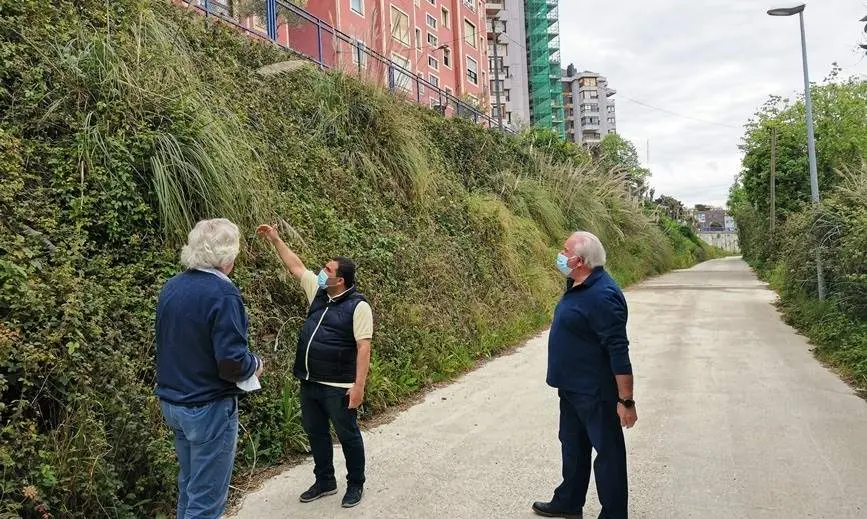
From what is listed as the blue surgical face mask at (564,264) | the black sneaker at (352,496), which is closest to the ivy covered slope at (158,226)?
the black sneaker at (352,496)

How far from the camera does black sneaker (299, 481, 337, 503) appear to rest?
13.0 ft

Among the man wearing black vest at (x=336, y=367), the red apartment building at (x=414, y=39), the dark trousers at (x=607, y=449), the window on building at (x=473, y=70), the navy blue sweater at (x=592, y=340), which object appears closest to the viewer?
the navy blue sweater at (x=592, y=340)

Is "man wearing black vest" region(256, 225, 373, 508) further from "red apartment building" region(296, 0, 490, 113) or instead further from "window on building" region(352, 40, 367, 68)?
"window on building" region(352, 40, 367, 68)

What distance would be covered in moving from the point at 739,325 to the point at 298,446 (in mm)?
9736

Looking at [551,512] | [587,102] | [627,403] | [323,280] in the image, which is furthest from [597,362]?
[587,102]

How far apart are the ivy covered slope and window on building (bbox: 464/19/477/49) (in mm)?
38039

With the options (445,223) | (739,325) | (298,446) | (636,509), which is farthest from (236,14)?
(739,325)

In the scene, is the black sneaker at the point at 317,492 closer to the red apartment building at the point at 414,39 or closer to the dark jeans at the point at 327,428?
the dark jeans at the point at 327,428

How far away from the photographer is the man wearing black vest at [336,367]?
12.4 feet

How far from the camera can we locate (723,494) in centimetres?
394

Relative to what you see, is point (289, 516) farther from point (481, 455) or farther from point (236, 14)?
point (236, 14)

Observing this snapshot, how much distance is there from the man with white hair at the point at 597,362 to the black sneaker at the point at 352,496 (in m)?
1.48

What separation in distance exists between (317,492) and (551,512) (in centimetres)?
152

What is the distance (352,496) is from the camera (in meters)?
3.89
